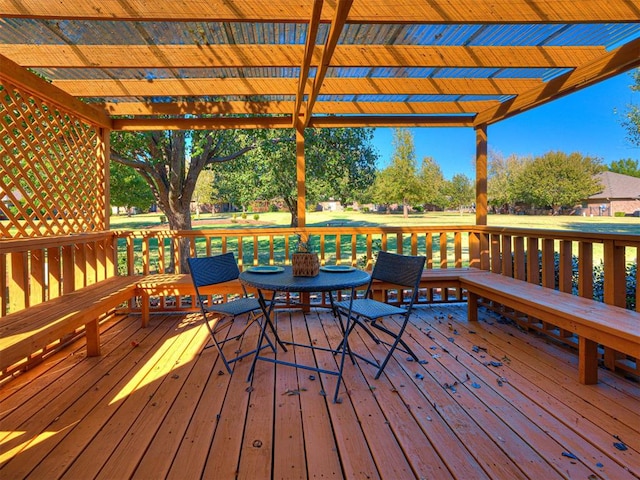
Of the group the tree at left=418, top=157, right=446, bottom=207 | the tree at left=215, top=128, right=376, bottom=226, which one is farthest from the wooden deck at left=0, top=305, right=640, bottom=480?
the tree at left=418, top=157, right=446, bottom=207

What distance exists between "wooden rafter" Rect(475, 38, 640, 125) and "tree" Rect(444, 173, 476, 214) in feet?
64.6

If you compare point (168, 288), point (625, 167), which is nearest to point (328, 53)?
point (168, 288)

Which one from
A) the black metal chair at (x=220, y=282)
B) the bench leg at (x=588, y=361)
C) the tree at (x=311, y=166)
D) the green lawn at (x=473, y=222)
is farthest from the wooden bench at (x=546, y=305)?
the green lawn at (x=473, y=222)

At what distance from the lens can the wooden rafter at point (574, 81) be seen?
8.79ft

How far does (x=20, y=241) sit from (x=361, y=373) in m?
2.55

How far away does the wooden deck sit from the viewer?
156cm

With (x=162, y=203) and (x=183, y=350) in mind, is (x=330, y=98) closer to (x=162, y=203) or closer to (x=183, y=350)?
(x=183, y=350)

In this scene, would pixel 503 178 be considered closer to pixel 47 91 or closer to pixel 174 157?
pixel 174 157

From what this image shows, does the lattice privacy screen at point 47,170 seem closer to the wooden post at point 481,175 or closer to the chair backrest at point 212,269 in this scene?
the chair backrest at point 212,269

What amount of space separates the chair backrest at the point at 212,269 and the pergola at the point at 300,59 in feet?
4.56

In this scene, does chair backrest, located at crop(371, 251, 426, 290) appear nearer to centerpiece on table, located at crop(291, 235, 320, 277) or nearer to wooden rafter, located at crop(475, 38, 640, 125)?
centerpiece on table, located at crop(291, 235, 320, 277)

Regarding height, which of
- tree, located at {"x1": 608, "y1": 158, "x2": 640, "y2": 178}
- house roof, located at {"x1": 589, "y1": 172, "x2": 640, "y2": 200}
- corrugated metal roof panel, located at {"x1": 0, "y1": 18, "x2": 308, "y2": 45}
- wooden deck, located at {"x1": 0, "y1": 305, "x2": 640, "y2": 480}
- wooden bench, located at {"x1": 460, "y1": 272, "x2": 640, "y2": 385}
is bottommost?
wooden deck, located at {"x1": 0, "y1": 305, "x2": 640, "y2": 480}

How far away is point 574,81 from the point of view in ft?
10.4

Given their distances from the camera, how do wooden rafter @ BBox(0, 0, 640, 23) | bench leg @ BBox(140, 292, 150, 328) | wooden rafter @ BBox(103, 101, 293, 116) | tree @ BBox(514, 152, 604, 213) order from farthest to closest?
tree @ BBox(514, 152, 604, 213) < wooden rafter @ BBox(103, 101, 293, 116) < bench leg @ BBox(140, 292, 150, 328) < wooden rafter @ BBox(0, 0, 640, 23)
